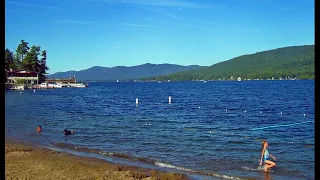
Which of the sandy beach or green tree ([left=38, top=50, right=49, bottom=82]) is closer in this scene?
the sandy beach

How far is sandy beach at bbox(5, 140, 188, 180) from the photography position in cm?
1480

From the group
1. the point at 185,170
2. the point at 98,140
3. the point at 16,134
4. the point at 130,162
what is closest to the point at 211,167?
the point at 185,170

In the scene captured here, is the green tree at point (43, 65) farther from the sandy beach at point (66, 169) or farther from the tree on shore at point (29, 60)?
the sandy beach at point (66, 169)

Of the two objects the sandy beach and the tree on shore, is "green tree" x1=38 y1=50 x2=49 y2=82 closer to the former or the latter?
the tree on shore

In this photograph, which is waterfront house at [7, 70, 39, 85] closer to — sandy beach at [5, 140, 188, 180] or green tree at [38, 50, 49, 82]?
green tree at [38, 50, 49, 82]

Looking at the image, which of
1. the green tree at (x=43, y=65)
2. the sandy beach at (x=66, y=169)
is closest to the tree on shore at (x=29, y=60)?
the green tree at (x=43, y=65)

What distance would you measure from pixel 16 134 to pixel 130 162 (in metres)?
15.5

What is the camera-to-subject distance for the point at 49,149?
2314 centimetres

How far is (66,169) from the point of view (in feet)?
53.5

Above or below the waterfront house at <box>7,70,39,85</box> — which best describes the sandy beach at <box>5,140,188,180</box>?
below

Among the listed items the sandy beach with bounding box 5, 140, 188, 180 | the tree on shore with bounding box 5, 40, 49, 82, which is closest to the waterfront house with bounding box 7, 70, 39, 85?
the tree on shore with bounding box 5, 40, 49, 82

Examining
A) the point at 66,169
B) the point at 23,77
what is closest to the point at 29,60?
the point at 23,77

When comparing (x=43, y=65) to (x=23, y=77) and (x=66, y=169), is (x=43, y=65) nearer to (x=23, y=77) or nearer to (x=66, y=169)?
(x=23, y=77)
